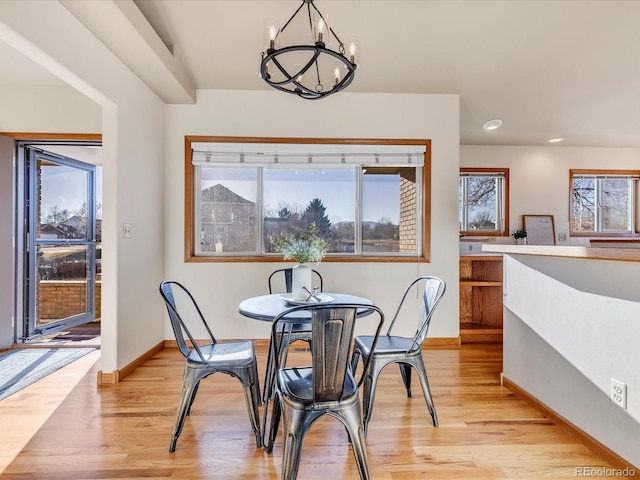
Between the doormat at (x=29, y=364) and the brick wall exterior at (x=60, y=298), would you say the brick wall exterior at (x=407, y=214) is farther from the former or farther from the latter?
the brick wall exterior at (x=60, y=298)

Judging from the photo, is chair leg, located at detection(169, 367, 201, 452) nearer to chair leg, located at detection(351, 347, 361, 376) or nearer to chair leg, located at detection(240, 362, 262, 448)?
chair leg, located at detection(240, 362, 262, 448)

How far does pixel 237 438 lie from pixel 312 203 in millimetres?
2289

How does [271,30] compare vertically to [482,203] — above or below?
above

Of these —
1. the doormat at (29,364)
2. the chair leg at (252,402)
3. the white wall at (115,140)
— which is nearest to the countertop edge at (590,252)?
the chair leg at (252,402)

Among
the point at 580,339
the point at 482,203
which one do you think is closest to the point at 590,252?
the point at 580,339

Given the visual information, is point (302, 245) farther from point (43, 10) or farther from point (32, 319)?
point (32, 319)

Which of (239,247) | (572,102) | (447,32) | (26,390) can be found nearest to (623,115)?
(572,102)

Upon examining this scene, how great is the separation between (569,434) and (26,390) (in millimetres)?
3597

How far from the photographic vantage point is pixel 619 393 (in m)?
1.52

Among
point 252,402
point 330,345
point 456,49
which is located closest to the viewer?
point 330,345

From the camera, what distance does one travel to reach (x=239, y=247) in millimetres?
3510

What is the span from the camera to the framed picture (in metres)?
4.66

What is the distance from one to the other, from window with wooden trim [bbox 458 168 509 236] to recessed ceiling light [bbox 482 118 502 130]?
35.7 inches

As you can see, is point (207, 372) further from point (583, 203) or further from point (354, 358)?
point (583, 203)
